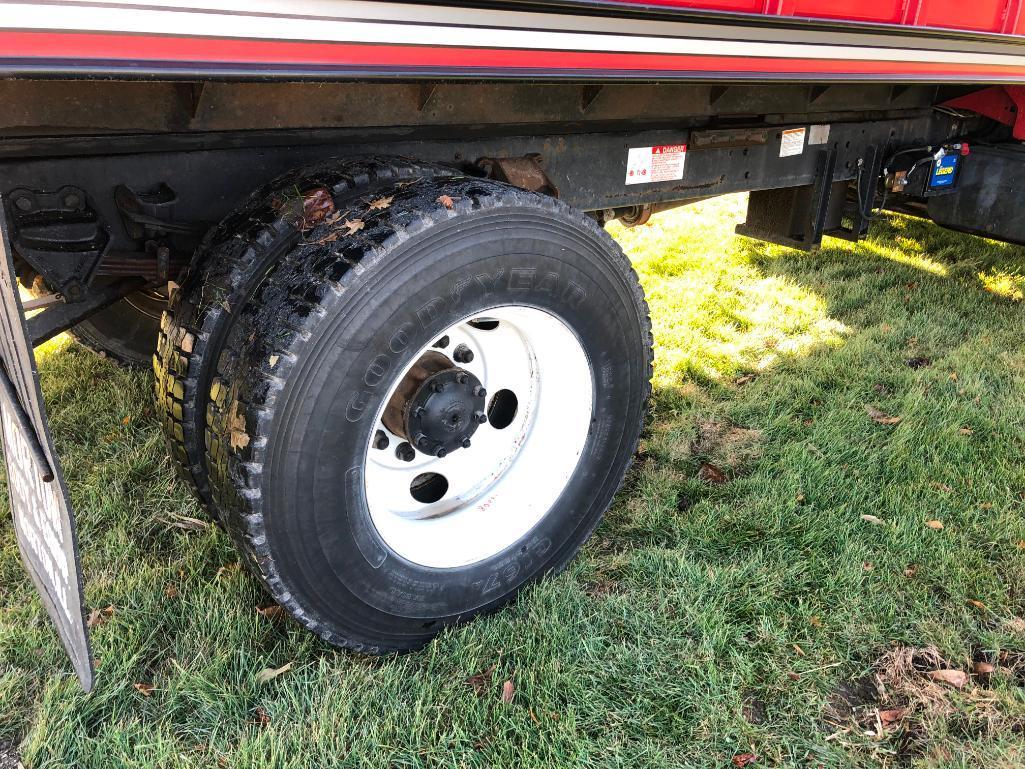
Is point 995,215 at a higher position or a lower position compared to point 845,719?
higher

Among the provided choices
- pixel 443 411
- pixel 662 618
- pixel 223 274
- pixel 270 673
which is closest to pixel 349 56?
pixel 223 274

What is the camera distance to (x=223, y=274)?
75.4 inches

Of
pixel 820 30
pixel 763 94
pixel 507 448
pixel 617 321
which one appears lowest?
pixel 507 448

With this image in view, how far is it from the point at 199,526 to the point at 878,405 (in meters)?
2.88

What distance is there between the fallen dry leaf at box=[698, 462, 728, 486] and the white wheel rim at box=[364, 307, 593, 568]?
32.8 inches

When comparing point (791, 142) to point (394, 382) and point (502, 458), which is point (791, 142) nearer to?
point (502, 458)

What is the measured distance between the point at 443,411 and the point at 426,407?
0.16 ft

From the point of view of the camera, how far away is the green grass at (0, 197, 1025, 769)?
195cm

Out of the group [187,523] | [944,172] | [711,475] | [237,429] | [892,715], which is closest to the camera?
[237,429]

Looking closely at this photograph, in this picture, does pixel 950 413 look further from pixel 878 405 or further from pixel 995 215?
pixel 995 215

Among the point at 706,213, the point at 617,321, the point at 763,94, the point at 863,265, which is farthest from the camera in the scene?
the point at 706,213

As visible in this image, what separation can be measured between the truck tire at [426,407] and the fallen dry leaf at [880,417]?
148 centimetres

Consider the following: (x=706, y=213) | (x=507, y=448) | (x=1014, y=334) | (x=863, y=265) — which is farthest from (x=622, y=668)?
(x=706, y=213)

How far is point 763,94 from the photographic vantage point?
2914 mm
